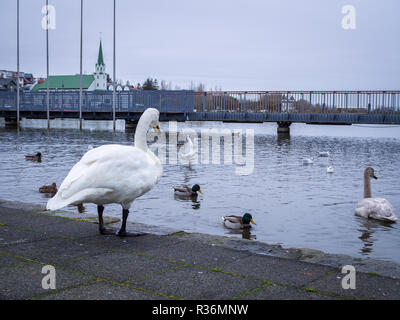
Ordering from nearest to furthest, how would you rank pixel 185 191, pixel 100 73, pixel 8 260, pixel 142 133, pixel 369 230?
pixel 8 260 < pixel 142 133 < pixel 369 230 < pixel 185 191 < pixel 100 73

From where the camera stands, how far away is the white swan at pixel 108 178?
18.2ft

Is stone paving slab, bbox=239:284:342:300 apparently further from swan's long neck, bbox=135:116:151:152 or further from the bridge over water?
the bridge over water

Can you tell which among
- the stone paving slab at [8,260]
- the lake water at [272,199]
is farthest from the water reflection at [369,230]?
the stone paving slab at [8,260]

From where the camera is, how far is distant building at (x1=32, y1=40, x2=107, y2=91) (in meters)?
150

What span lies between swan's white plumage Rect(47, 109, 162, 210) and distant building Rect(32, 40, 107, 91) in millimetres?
146680

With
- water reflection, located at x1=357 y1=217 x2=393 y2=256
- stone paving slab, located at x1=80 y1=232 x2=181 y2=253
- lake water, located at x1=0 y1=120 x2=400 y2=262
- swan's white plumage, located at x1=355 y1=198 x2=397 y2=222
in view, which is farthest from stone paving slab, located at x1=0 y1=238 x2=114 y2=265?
swan's white plumage, located at x1=355 y1=198 x2=397 y2=222

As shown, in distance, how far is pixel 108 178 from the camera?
5.71m

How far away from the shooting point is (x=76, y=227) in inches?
266

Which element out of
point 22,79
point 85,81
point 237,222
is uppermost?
point 22,79

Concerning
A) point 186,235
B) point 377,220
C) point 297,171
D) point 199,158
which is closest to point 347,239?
point 377,220

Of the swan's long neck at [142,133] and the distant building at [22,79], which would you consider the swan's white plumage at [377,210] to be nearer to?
the swan's long neck at [142,133]

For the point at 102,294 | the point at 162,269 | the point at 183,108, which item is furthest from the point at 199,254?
the point at 183,108

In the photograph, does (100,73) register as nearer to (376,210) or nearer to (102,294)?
(376,210)

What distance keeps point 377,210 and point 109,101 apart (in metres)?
61.3
